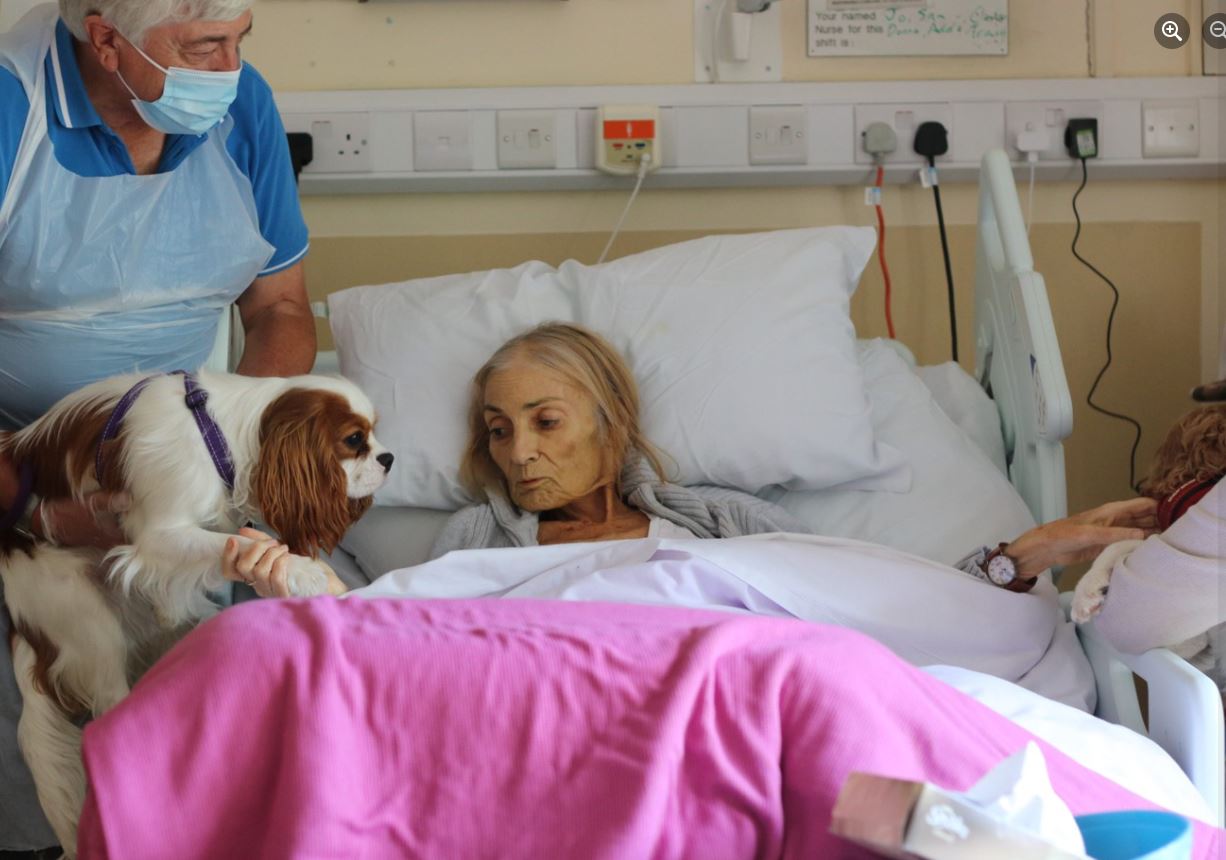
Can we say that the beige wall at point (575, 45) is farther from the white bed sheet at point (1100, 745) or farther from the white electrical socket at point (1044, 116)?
the white bed sheet at point (1100, 745)

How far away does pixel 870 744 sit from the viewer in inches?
42.4

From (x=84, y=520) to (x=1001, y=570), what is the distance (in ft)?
4.13

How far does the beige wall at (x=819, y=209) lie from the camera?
8.57 ft

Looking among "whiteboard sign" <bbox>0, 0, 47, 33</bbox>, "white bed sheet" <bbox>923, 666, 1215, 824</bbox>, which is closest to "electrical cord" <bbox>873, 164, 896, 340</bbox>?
"white bed sheet" <bbox>923, 666, 1215, 824</bbox>

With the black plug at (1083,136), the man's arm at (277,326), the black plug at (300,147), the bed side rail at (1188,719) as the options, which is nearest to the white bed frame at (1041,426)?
the bed side rail at (1188,719)

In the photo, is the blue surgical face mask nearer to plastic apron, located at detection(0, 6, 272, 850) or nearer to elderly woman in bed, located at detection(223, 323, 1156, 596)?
plastic apron, located at detection(0, 6, 272, 850)

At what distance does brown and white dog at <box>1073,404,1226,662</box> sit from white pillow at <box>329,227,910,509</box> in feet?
2.09

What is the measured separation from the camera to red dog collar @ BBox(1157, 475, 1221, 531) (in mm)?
1458

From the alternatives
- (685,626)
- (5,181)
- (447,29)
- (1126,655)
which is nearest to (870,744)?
(685,626)

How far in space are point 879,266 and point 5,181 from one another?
5.49ft

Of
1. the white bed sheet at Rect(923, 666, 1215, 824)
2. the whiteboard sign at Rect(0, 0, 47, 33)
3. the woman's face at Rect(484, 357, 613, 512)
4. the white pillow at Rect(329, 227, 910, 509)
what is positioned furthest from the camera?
the whiteboard sign at Rect(0, 0, 47, 33)

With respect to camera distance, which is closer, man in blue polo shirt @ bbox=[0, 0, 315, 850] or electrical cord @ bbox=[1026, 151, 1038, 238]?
man in blue polo shirt @ bbox=[0, 0, 315, 850]

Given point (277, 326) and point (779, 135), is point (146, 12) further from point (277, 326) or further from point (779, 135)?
point (779, 135)

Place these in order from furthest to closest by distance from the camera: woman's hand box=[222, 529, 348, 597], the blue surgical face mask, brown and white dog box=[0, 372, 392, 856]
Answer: the blue surgical face mask < brown and white dog box=[0, 372, 392, 856] < woman's hand box=[222, 529, 348, 597]
